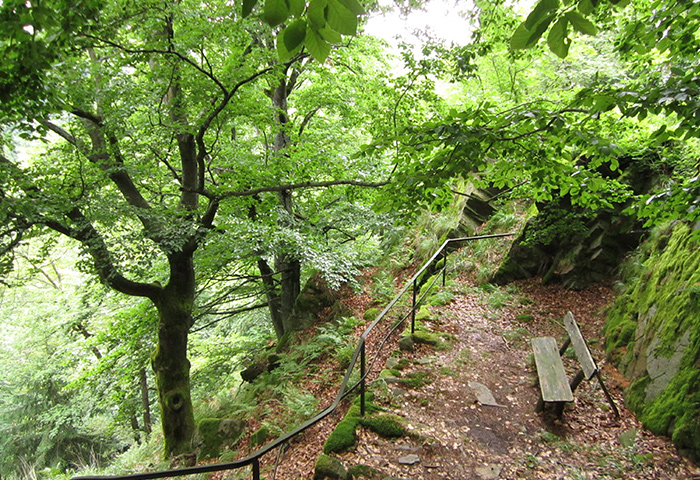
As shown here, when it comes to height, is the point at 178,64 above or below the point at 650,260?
above

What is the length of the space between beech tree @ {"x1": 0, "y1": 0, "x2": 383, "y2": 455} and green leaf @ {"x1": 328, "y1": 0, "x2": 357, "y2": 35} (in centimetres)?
308

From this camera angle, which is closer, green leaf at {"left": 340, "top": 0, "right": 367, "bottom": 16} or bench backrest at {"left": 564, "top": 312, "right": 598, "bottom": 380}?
green leaf at {"left": 340, "top": 0, "right": 367, "bottom": 16}

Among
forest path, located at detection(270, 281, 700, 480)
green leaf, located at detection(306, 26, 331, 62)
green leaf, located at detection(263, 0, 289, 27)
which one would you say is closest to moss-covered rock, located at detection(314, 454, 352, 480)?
forest path, located at detection(270, 281, 700, 480)

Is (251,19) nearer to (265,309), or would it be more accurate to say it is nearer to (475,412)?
(475,412)

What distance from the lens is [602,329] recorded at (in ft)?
20.4

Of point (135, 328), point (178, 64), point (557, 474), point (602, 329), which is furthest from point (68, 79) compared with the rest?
point (602, 329)

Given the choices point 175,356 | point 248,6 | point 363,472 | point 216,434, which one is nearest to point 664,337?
point 363,472

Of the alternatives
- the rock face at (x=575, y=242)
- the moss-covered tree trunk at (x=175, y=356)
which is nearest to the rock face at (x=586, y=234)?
the rock face at (x=575, y=242)

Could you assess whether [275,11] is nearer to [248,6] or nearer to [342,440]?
[248,6]

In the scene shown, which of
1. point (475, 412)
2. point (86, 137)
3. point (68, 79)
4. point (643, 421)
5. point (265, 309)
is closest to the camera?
point (643, 421)

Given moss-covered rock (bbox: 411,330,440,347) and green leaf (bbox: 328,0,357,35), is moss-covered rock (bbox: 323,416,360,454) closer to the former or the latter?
moss-covered rock (bbox: 411,330,440,347)

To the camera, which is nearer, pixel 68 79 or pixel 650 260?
pixel 68 79

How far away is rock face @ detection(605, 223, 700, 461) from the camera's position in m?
3.67

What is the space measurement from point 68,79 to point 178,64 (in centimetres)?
151
